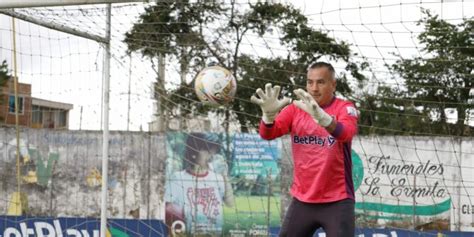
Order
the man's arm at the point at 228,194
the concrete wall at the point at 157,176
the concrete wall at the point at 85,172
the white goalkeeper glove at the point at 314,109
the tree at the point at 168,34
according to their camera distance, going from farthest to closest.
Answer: the concrete wall at the point at 85,172
the man's arm at the point at 228,194
the concrete wall at the point at 157,176
the tree at the point at 168,34
the white goalkeeper glove at the point at 314,109

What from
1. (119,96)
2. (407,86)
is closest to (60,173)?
(119,96)

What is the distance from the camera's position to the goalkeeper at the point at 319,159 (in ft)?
14.9

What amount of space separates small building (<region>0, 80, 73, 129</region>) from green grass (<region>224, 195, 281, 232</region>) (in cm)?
392

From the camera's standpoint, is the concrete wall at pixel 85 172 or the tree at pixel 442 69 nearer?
the tree at pixel 442 69

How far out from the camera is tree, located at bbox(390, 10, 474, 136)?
8948 millimetres

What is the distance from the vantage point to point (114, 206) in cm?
1711

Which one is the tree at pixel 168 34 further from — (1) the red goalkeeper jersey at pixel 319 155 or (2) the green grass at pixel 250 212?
(2) the green grass at pixel 250 212

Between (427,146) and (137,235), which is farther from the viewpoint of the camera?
(427,146)

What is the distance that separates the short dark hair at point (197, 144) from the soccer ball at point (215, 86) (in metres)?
8.52

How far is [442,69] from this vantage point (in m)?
9.26

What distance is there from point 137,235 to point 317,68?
19.5ft

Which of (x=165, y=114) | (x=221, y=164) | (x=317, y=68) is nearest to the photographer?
(x=317, y=68)

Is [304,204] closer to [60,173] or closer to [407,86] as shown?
[407,86]

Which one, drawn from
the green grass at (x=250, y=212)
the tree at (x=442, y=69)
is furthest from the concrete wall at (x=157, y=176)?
the tree at (x=442, y=69)
